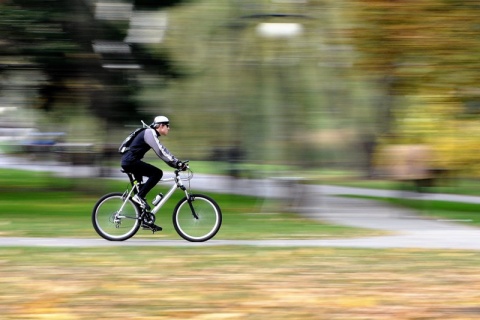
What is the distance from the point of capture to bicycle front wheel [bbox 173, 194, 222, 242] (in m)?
13.3

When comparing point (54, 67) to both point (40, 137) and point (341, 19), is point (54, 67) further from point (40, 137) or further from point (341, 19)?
point (40, 137)

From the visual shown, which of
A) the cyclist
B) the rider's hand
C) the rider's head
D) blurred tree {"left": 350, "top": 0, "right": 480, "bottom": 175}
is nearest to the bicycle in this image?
the cyclist

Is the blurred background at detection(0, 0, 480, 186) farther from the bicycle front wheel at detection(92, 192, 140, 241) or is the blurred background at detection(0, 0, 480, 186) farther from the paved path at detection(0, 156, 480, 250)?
the bicycle front wheel at detection(92, 192, 140, 241)

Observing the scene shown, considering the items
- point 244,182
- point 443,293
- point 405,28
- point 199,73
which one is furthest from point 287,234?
point 244,182

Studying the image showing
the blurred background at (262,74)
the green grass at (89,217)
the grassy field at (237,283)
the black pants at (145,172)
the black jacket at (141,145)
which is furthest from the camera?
the blurred background at (262,74)

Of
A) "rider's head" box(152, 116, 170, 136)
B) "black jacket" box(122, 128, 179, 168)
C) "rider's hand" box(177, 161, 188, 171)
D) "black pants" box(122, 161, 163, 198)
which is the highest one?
"rider's head" box(152, 116, 170, 136)

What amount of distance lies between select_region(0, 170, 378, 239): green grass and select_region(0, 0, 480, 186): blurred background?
1343 millimetres

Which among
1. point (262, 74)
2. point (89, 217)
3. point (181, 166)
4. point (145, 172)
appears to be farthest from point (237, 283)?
point (262, 74)

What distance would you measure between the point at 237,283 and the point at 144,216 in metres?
3.72

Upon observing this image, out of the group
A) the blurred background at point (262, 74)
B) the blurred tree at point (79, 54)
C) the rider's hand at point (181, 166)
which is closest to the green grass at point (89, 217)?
the blurred background at point (262, 74)

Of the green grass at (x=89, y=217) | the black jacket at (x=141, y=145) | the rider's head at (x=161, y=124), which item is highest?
the rider's head at (x=161, y=124)

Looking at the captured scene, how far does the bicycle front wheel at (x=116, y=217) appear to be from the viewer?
13.3 metres

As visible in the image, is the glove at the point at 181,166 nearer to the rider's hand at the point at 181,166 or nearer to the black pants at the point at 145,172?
the rider's hand at the point at 181,166

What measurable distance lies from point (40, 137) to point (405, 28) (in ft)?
127
